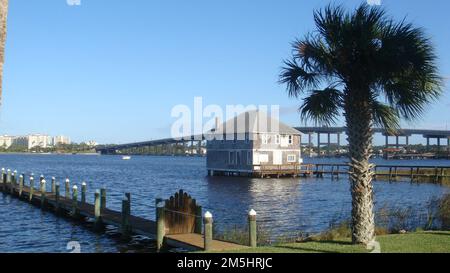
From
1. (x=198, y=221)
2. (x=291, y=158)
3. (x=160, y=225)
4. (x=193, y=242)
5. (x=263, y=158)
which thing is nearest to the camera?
(x=193, y=242)

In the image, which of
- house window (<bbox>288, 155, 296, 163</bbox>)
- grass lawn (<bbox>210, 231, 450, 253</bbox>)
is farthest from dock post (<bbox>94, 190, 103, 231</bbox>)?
house window (<bbox>288, 155, 296, 163</bbox>)

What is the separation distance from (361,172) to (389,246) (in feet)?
6.63

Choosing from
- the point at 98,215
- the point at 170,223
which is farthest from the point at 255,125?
the point at 170,223

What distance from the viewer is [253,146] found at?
72.4 metres

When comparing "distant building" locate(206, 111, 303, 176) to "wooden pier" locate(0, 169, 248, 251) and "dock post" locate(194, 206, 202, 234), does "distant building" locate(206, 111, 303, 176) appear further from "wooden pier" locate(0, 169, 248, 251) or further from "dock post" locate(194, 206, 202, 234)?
"dock post" locate(194, 206, 202, 234)

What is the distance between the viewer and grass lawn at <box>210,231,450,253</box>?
1274 centimetres

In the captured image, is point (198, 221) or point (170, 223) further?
point (198, 221)

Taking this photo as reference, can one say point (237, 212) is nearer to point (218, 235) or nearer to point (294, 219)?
point (294, 219)

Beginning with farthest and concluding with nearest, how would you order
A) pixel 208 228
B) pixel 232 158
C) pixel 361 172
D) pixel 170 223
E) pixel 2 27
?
pixel 232 158 → pixel 170 223 → pixel 208 228 → pixel 361 172 → pixel 2 27

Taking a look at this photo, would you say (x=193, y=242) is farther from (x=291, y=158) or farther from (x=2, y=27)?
(x=291, y=158)

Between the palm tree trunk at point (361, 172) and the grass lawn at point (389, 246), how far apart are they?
1.60ft

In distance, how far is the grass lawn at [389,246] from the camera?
12742 millimetres

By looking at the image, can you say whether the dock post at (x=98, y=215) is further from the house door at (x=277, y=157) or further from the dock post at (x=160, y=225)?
the house door at (x=277, y=157)
